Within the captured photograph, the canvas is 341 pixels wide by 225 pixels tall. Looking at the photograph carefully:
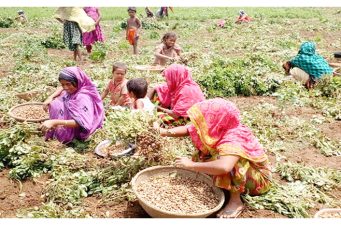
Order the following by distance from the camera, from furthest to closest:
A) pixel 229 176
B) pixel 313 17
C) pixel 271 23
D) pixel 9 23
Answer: pixel 313 17, pixel 271 23, pixel 9 23, pixel 229 176

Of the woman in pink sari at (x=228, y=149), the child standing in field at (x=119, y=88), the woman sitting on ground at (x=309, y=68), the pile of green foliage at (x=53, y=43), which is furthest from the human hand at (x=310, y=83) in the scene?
the pile of green foliage at (x=53, y=43)

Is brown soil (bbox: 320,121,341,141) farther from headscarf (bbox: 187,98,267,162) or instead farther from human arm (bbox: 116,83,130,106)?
human arm (bbox: 116,83,130,106)

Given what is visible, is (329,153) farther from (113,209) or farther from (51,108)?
(51,108)

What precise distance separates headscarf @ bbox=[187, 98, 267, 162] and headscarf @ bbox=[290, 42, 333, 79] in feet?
A: 14.4

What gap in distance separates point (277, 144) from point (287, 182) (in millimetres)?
1011

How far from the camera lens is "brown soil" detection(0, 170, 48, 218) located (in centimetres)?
381

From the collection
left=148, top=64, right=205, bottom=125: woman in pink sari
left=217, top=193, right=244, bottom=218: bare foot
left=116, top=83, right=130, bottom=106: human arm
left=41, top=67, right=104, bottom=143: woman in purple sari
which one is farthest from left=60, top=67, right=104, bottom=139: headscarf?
left=217, top=193, right=244, bottom=218: bare foot

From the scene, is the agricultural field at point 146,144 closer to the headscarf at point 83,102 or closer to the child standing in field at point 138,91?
the headscarf at point 83,102

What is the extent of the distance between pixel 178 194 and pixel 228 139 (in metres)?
0.64

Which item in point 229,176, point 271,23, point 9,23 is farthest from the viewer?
point 271,23

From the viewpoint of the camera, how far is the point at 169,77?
5.58 metres

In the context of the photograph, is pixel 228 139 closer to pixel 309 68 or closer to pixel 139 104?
pixel 139 104

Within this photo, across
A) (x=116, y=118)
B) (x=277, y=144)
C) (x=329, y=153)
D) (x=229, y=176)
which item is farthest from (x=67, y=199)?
(x=329, y=153)

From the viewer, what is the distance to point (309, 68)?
25.0 ft
